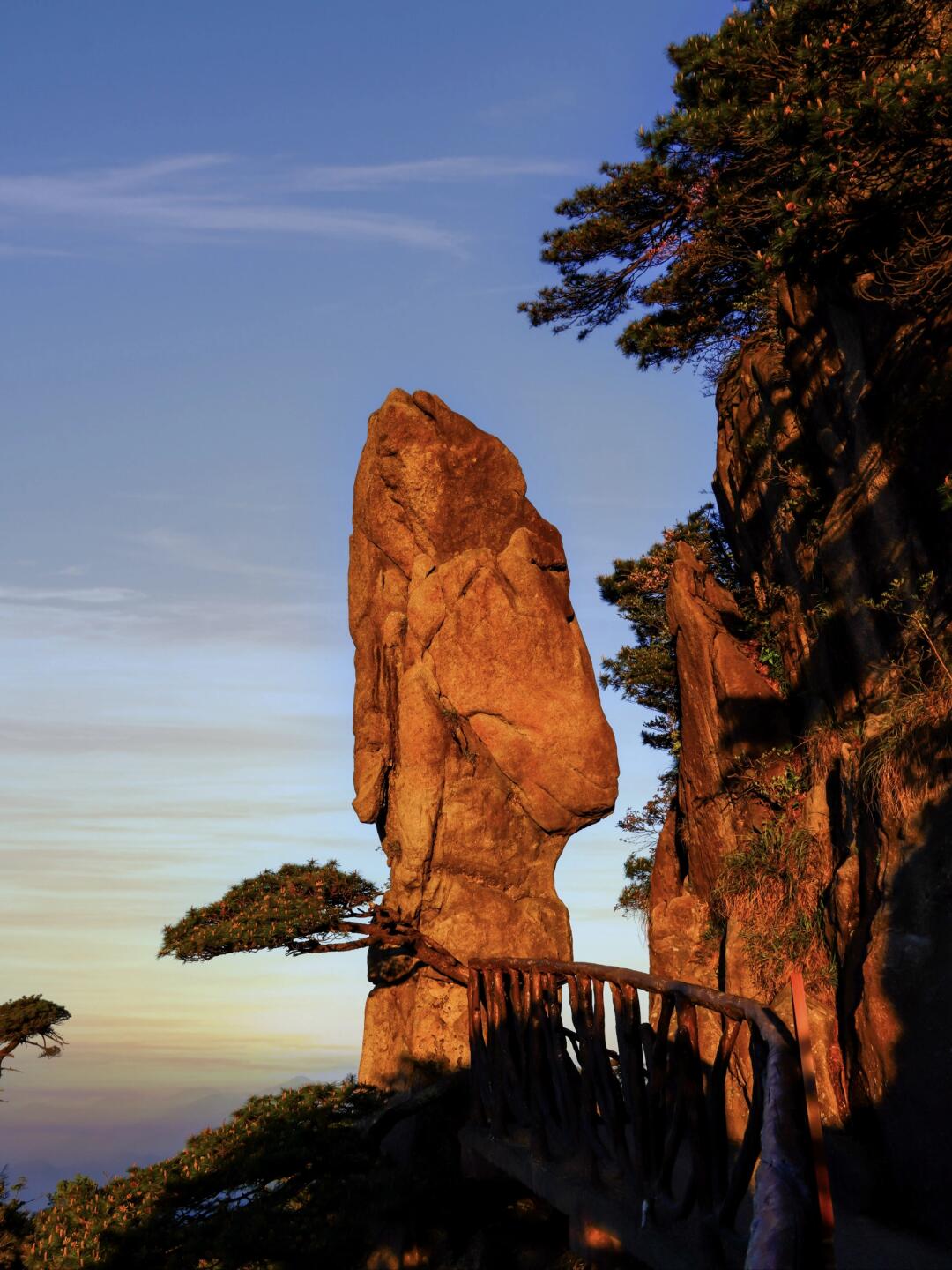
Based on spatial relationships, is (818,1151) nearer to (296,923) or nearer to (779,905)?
(779,905)

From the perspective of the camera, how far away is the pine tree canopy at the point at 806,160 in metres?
10.4

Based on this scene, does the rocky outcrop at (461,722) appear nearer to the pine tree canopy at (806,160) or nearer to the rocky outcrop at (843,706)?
the rocky outcrop at (843,706)

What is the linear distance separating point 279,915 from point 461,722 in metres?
4.69

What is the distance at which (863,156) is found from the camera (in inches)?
414

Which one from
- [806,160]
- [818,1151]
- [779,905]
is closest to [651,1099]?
[818,1151]

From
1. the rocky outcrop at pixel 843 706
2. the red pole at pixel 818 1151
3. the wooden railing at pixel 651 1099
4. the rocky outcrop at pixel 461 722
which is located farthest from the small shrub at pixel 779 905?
the red pole at pixel 818 1151

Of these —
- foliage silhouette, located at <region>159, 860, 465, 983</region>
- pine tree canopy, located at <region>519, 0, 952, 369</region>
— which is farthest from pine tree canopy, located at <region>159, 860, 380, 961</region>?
pine tree canopy, located at <region>519, 0, 952, 369</region>

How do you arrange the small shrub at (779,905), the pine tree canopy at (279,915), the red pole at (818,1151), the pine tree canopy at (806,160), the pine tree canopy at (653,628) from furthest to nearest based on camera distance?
the pine tree canopy at (653,628) < the pine tree canopy at (279,915) < the small shrub at (779,905) < the pine tree canopy at (806,160) < the red pole at (818,1151)

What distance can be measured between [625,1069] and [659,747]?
17049mm

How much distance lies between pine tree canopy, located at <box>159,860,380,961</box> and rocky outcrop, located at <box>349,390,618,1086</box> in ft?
3.60

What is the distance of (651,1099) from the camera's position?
8.08 metres

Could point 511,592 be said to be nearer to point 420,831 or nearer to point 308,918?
point 420,831

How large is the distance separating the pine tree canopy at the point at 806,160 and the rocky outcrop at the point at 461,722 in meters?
4.34

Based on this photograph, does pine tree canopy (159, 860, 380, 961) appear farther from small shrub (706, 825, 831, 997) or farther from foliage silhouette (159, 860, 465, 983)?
small shrub (706, 825, 831, 997)
